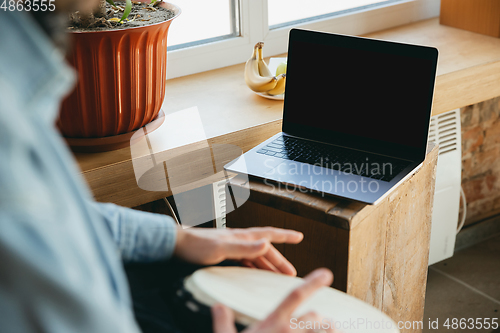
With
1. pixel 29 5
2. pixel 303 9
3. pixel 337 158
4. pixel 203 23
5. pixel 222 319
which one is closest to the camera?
pixel 29 5

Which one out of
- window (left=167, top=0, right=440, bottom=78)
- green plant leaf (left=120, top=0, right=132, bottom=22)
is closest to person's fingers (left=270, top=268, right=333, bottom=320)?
green plant leaf (left=120, top=0, right=132, bottom=22)

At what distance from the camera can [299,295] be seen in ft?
1.62

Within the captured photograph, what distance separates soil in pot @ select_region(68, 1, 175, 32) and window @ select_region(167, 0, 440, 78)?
1.32 ft

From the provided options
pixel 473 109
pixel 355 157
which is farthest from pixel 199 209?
pixel 473 109

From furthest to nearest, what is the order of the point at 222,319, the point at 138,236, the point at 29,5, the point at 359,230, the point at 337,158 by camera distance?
the point at 337,158, the point at 359,230, the point at 138,236, the point at 222,319, the point at 29,5

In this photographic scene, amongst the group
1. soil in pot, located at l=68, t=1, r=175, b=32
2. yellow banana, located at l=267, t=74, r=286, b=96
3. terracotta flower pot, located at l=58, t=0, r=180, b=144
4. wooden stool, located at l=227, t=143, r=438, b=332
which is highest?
soil in pot, located at l=68, t=1, r=175, b=32

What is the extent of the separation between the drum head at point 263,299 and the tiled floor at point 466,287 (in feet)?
3.57

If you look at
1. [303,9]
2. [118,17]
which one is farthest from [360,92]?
[303,9]

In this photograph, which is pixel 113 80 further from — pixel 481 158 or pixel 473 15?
pixel 481 158

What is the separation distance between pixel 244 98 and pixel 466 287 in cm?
109

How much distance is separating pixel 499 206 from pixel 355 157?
4.62 ft

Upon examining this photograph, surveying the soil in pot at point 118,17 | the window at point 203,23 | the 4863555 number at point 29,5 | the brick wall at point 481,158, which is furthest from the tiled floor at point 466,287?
the 4863555 number at point 29,5

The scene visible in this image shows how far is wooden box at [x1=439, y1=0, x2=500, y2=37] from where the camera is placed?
1.70 metres

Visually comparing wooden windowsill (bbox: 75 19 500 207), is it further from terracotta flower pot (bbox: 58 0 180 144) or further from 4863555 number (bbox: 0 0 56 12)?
4863555 number (bbox: 0 0 56 12)
